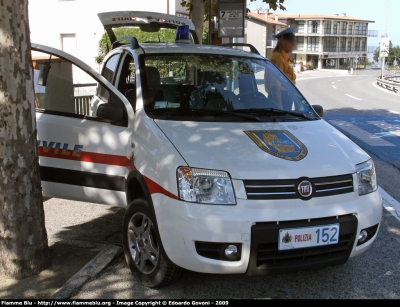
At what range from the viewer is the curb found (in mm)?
3695

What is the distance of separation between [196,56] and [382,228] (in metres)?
2.71

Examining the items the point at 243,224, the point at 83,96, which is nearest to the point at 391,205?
the point at 243,224

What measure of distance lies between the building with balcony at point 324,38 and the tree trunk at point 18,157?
327 ft

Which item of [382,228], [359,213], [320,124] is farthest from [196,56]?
[382,228]

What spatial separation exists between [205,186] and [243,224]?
1.22 feet

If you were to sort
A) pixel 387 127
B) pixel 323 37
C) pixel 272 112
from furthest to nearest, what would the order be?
pixel 323 37 < pixel 387 127 < pixel 272 112

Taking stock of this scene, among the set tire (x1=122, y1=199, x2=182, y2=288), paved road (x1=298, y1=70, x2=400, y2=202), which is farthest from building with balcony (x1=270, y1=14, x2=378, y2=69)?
tire (x1=122, y1=199, x2=182, y2=288)

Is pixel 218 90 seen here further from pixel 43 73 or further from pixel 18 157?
pixel 18 157

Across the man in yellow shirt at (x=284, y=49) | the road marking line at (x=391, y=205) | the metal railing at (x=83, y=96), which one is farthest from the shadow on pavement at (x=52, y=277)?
the man in yellow shirt at (x=284, y=49)

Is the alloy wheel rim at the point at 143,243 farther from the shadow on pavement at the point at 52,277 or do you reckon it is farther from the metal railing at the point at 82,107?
the metal railing at the point at 82,107

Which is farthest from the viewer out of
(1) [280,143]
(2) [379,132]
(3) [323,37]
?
(3) [323,37]

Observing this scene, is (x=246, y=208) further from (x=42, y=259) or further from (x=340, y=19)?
(x=340, y=19)

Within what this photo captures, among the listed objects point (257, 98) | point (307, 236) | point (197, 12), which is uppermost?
point (197, 12)

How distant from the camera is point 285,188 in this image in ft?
11.2
